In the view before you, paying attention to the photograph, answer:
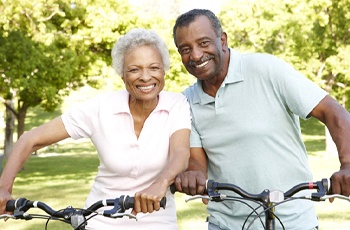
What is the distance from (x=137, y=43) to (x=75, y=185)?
19.4 meters

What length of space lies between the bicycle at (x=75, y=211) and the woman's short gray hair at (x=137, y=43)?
85 cm

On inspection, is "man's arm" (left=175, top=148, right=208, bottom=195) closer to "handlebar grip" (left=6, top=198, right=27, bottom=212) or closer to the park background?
"handlebar grip" (left=6, top=198, right=27, bottom=212)

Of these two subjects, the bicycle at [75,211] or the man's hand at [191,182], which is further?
the man's hand at [191,182]

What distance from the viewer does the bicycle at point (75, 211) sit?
11.5 feet

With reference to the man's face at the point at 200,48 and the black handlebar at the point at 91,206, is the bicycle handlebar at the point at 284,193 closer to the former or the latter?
the black handlebar at the point at 91,206

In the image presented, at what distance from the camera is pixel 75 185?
2306cm

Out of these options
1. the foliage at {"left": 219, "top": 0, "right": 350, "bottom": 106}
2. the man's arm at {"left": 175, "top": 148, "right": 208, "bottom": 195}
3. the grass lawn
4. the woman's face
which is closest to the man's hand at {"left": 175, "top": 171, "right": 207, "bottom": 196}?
the man's arm at {"left": 175, "top": 148, "right": 208, "bottom": 195}

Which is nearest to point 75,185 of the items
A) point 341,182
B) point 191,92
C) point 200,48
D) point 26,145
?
point 191,92

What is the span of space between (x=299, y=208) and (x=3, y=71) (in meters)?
19.6

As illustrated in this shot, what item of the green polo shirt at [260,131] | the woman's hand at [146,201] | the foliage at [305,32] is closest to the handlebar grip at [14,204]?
the woman's hand at [146,201]

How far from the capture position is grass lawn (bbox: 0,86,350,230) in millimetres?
13561

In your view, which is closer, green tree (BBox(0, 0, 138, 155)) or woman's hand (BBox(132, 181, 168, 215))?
woman's hand (BBox(132, 181, 168, 215))

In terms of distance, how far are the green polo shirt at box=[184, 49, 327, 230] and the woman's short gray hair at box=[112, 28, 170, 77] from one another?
15.6 inches

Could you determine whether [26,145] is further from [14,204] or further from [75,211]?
[75,211]
